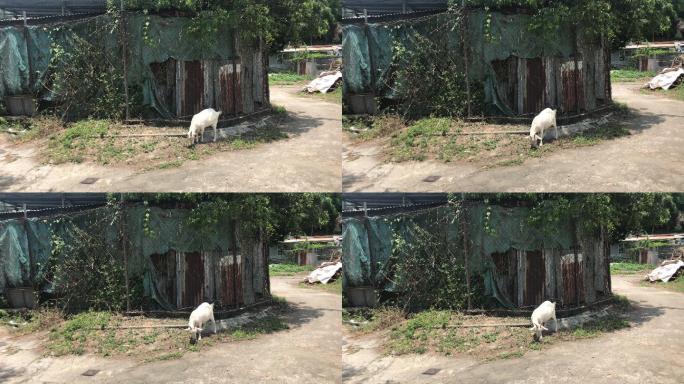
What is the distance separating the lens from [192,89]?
12.2 m

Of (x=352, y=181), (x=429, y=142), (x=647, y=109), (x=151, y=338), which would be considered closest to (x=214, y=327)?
(x=151, y=338)

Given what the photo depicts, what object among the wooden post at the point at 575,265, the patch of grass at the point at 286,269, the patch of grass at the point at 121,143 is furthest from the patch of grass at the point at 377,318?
the patch of grass at the point at 121,143

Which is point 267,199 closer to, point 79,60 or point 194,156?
point 194,156

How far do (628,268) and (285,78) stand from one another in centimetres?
450

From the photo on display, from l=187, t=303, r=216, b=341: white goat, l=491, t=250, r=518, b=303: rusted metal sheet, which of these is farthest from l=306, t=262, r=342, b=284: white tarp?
l=491, t=250, r=518, b=303: rusted metal sheet

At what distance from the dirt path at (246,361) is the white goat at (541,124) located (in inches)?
125

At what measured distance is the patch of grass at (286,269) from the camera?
13.1 meters

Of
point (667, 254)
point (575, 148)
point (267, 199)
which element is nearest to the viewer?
point (575, 148)

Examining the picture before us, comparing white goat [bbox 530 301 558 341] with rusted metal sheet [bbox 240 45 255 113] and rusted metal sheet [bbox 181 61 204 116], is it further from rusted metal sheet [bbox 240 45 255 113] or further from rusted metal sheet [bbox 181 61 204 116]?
rusted metal sheet [bbox 181 61 204 116]

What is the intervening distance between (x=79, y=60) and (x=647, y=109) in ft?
20.0

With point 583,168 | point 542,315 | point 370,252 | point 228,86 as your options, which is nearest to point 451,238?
point 370,252

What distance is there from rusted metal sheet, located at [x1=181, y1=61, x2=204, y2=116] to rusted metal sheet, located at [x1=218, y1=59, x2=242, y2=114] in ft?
0.69

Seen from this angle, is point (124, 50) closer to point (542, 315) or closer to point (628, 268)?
point (542, 315)

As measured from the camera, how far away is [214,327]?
13.0 m
